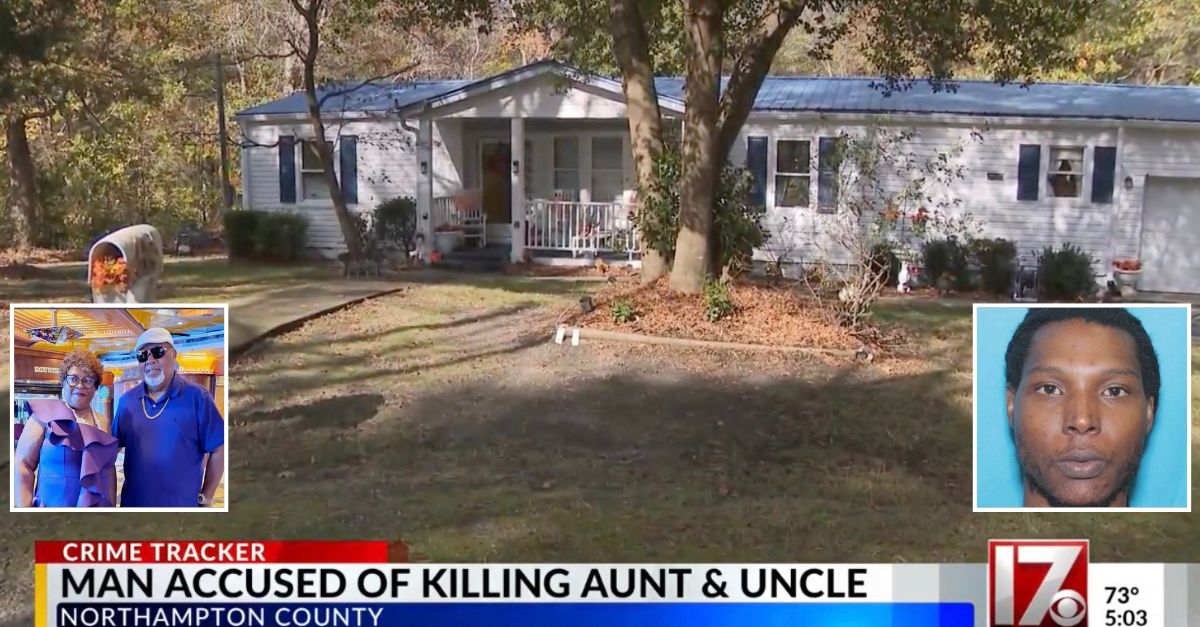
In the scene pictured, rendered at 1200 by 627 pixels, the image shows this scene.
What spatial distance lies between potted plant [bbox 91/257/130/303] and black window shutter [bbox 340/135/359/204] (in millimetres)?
14511

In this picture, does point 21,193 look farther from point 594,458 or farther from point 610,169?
point 594,458

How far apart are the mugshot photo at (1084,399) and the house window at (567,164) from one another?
15965 millimetres

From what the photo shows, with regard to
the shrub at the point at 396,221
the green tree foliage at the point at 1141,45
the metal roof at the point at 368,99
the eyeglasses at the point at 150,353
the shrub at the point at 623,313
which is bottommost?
the shrub at the point at 623,313

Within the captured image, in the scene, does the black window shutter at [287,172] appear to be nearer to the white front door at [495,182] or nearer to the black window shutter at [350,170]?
the black window shutter at [350,170]

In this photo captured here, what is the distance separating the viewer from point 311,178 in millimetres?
19250

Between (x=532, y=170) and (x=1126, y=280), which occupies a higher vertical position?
(x=532, y=170)

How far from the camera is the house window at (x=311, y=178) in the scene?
1909 centimetres

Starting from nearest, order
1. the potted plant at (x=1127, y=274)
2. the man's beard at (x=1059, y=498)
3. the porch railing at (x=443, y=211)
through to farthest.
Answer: the man's beard at (x=1059, y=498), the potted plant at (x=1127, y=274), the porch railing at (x=443, y=211)

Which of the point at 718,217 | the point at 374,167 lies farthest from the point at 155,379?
the point at 374,167

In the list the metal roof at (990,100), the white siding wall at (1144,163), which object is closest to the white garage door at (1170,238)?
the white siding wall at (1144,163)

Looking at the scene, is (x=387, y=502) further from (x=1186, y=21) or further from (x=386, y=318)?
(x=1186, y=21)

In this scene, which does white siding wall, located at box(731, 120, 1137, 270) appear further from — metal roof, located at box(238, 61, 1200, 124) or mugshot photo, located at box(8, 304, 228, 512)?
mugshot photo, located at box(8, 304, 228, 512)

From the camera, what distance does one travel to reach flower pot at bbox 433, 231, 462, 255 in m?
17.5

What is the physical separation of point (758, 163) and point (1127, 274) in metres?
5.80
